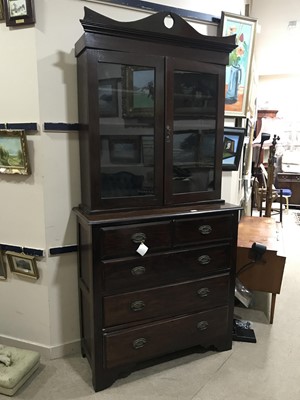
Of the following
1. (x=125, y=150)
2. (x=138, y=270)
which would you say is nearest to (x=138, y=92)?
(x=125, y=150)

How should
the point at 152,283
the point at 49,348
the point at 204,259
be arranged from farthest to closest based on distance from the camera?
the point at 49,348, the point at 204,259, the point at 152,283

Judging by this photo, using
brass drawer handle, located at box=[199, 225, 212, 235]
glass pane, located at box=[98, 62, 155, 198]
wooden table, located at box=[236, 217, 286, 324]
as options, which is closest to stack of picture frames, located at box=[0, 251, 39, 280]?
glass pane, located at box=[98, 62, 155, 198]

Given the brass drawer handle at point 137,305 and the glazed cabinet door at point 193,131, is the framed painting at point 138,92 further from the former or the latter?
the brass drawer handle at point 137,305

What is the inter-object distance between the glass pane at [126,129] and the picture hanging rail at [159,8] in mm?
519

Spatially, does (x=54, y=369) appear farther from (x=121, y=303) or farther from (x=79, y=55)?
(x=79, y=55)

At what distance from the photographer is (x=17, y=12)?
1759mm

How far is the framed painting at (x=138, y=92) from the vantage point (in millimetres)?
1762

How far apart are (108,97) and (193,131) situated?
586 millimetres

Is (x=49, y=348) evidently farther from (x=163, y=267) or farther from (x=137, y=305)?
(x=163, y=267)

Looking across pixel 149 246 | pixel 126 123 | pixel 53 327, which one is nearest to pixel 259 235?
pixel 149 246

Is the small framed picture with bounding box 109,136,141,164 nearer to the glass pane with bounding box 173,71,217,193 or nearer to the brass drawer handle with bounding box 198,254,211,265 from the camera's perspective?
the glass pane with bounding box 173,71,217,193

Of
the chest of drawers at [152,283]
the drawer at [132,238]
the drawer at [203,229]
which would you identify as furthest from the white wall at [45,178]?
the drawer at [203,229]

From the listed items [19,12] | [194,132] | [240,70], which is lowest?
[194,132]

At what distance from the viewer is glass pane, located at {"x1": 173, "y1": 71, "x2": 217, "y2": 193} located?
1.92 metres
